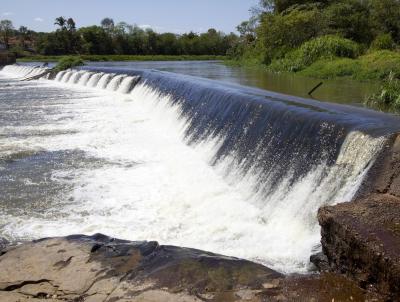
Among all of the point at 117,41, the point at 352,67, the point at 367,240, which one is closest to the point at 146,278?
the point at 367,240

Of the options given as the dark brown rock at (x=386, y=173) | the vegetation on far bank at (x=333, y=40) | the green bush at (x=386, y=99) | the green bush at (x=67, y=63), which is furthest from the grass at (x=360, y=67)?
the green bush at (x=67, y=63)

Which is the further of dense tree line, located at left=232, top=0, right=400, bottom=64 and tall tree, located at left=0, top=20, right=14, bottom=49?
tall tree, located at left=0, top=20, right=14, bottom=49

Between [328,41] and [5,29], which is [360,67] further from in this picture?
[5,29]

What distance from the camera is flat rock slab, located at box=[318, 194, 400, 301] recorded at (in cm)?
384

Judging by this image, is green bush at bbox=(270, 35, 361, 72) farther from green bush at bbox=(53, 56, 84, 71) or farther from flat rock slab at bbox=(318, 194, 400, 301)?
flat rock slab at bbox=(318, 194, 400, 301)

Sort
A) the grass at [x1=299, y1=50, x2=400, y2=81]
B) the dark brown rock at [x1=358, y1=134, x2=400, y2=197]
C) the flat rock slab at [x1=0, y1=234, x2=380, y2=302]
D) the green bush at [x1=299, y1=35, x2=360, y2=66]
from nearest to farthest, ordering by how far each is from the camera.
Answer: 1. the flat rock slab at [x1=0, y1=234, x2=380, y2=302]
2. the dark brown rock at [x1=358, y1=134, x2=400, y2=197]
3. the grass at [x1=299, y1=50, x2=400, y2=81]
4. the green bush at [x1=299, y1=35, x2=360, y2=66]

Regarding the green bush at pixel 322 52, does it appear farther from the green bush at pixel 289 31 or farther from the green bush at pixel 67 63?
the green bush at pixel 67 63

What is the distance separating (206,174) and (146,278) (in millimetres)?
5358

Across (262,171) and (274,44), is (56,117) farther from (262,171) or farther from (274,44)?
(274,44)

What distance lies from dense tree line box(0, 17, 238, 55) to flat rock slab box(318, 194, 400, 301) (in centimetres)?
7086

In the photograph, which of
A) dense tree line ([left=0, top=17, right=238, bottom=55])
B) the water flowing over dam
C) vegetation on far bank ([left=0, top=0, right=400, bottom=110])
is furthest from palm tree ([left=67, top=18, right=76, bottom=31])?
the water flowing over dam

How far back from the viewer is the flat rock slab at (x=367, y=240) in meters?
3.84

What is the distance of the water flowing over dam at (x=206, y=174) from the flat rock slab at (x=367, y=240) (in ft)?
3.00

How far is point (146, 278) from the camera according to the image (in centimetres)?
452
